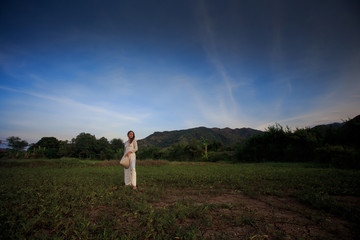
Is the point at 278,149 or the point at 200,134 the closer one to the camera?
the point at 278,149

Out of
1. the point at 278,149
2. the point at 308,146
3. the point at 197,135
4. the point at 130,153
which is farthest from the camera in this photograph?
the point at 197,135

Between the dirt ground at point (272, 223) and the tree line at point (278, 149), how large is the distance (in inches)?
541

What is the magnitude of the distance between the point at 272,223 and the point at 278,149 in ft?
80.4

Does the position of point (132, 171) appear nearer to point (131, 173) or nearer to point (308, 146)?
point (131, 173)

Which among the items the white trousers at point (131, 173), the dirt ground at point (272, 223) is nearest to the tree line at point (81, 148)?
the white trousers at point (131, 173)

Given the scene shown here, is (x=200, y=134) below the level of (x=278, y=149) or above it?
above

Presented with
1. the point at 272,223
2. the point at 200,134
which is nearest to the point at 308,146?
the point at 272,223

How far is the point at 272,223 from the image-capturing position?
118 inches

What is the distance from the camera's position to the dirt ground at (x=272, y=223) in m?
2.59

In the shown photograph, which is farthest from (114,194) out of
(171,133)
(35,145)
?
(171,133)

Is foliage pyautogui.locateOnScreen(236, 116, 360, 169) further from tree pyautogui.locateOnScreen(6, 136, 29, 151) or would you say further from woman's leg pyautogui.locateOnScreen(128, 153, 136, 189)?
tree pyautogui.locateOnScreen(6, 136, 29, 151)

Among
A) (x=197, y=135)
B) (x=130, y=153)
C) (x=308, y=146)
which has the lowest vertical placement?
(x=308, y=146)

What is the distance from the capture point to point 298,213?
3.48 meters

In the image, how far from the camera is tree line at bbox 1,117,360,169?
14845mm
